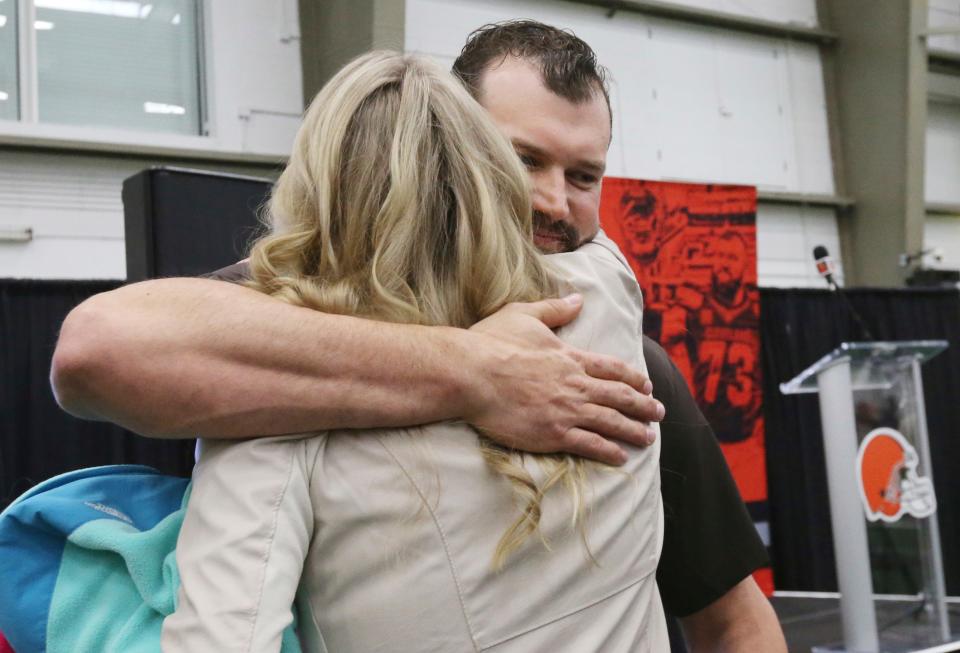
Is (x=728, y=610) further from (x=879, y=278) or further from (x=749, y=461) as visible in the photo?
(x=879, y=278)

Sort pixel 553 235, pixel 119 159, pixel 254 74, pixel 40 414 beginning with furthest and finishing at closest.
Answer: pixel 254 74 < pixel 119 159 < pixel 40 414 < pixel 553 235

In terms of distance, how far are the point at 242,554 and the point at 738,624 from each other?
65 cm

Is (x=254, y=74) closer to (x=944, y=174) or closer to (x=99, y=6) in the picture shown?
(x=99, y=6)

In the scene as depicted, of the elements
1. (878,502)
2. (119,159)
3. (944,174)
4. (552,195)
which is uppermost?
(944,174)

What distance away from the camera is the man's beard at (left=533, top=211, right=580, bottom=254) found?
1.24m

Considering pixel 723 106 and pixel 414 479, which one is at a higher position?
pixel 723 106

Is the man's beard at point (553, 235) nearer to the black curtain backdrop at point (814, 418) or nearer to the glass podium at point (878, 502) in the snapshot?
the glass podium at point (878, 502)

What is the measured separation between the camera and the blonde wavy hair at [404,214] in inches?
31.0

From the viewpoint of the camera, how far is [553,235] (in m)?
1.24

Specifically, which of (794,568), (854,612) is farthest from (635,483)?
(794,568)

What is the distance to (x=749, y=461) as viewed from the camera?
5.17 m

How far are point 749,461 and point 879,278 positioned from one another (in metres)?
2.61

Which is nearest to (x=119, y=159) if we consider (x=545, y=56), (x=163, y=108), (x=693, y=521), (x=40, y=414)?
→ (x=163, y=108)

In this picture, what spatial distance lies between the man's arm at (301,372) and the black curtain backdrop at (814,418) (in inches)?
199
